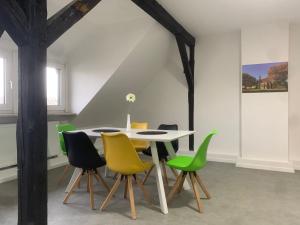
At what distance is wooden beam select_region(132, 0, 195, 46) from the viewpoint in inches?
127

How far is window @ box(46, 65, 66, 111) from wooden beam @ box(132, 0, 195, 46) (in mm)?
1929

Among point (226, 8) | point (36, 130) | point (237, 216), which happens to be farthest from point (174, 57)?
point (36, 130)

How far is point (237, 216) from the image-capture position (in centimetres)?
246

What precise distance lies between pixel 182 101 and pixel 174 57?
962mm

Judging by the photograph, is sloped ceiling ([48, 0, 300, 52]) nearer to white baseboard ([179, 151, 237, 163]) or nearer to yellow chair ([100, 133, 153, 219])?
yellow chair ([100, 133, 153, 219])

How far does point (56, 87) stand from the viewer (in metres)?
4.45

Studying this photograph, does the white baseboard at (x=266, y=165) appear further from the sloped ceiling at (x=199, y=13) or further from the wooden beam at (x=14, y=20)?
the wooden beam at (x=14, y=20)

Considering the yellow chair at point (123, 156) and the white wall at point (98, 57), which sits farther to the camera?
the white wall at point (98, 57)

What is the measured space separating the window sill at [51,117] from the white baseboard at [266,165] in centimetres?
315

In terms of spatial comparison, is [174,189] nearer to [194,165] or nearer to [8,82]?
[194,165]

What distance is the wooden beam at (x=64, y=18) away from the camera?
Answer: 1.93 meters

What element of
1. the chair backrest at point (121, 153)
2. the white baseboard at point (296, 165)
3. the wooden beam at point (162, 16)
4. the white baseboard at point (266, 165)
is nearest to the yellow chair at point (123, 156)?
the chair backrest at point (121, 153)

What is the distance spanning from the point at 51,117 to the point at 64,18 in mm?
2520

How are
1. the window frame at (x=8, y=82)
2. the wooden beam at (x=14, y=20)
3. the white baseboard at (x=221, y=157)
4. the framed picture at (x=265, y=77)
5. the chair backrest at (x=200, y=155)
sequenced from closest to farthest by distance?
the wooden beam at (x=14, y=20) → the chair backrest at (x=200, y=155) → the window frame at (x=8, y=82) → the framed picture at (x=265, y=77) → the white baseboard at (x=221, y=157)
